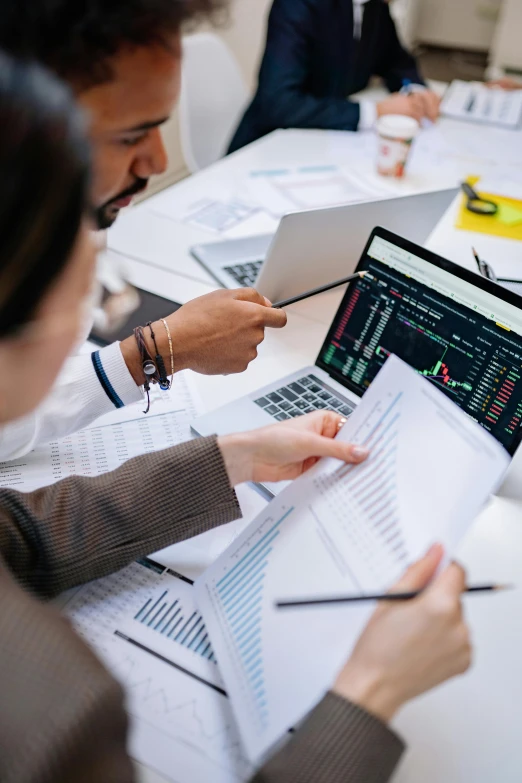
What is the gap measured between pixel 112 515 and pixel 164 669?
183 mm

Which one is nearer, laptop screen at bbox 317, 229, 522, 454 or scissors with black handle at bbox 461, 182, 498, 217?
laptop screen at bbox 317, 229, 522, 454

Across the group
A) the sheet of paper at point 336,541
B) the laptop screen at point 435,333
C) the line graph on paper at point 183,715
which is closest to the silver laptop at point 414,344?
the laptop screen at point 435,333

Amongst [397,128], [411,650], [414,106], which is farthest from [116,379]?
[414,106]

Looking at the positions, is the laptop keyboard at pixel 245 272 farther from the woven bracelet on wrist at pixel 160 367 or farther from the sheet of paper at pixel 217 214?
the woven bracelet on wrist at pixel 160 367

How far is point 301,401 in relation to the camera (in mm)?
1049

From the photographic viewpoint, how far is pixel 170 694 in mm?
668

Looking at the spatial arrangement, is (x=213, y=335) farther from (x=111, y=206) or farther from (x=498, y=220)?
(x=498, y=220)

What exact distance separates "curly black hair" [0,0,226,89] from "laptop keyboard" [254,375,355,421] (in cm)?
52

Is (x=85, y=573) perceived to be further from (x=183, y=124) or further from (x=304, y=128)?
(x=304, y=128)

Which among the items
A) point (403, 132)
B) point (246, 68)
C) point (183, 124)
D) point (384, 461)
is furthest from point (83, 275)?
point (246, 68)

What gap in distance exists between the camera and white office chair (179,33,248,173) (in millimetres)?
2084

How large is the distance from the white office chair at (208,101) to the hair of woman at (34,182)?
1703 millimetres

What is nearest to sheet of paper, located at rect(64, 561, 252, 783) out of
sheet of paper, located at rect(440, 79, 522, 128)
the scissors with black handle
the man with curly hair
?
the man with curly hair

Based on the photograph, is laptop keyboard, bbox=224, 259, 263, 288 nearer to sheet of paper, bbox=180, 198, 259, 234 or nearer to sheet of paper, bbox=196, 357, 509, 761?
sheet of paper, bbox=180, 198, 259, 234
